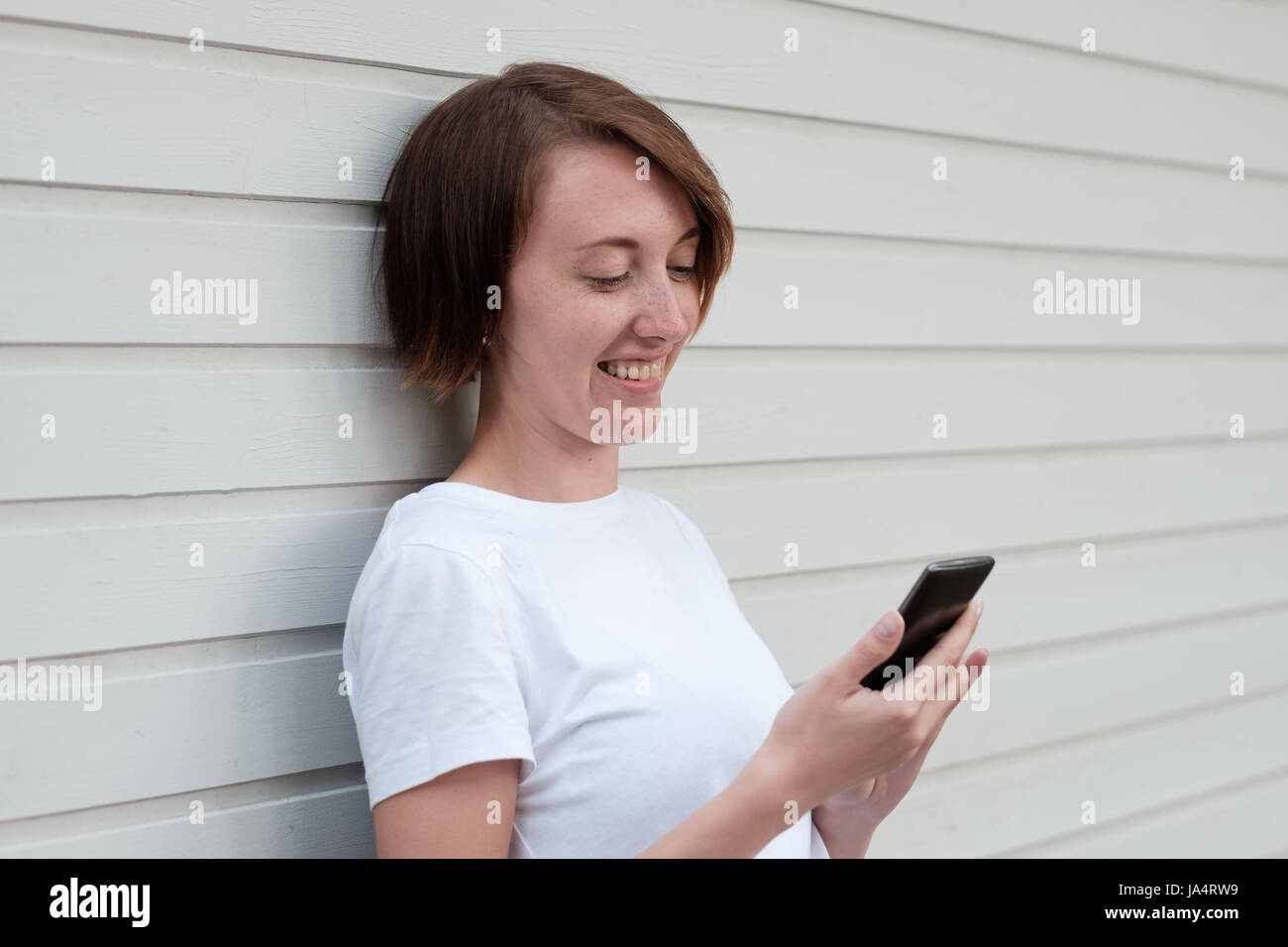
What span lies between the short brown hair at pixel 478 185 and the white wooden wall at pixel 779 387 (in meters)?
0.11

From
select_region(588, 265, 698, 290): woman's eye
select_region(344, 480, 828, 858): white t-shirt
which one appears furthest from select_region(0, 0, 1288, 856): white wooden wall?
select_region(588, 265, 698, 290): woman's eye

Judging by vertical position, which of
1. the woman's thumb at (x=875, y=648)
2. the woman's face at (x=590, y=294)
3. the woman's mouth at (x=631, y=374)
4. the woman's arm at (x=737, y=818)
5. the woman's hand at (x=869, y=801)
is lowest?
the woman's hand at (x=869, y=801)

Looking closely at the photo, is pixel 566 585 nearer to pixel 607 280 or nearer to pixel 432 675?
pixel 432 675

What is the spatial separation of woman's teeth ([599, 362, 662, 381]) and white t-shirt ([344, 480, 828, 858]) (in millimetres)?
206

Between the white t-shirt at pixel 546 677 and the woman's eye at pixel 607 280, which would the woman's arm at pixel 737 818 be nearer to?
the white t-shirt at pixel 546 677

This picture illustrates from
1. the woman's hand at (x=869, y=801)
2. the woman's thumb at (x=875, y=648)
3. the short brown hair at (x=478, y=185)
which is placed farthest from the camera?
the woman's hand at (x=869, y=801)

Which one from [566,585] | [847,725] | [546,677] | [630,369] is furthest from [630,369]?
[847,725]

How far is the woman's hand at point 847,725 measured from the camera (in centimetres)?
138

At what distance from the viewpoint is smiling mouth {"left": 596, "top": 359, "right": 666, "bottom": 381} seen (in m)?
1.64

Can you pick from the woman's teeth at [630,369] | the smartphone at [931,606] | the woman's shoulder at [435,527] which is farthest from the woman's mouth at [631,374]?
the smartphone at [931,606]

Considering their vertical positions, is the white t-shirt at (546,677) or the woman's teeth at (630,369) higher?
the woman's teeth at (630,369)

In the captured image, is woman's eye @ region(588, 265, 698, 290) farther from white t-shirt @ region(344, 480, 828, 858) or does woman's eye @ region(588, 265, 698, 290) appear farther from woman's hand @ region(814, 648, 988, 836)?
woman's hand @ region(814, 648, 988, 836)
